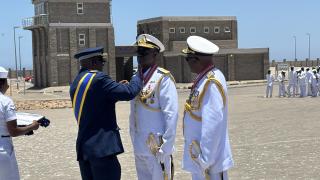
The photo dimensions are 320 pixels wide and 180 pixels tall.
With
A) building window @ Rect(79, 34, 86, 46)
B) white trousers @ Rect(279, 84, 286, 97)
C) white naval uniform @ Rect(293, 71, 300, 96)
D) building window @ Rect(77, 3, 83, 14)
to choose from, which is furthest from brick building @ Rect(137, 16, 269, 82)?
white trousers @ Rect(279, 84, 286, 97)

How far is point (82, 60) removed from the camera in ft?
18.7

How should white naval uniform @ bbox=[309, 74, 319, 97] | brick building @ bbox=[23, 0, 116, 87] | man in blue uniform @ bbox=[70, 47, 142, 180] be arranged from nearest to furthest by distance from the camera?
man in blue uniform @ bbox=[70, 47, 142, 180] < white naval uniform @ bbox=[309, 74, 319, 97] < brick building @ bbox=[23, 0, 116, 87]

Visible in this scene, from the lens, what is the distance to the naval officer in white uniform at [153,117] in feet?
18.7

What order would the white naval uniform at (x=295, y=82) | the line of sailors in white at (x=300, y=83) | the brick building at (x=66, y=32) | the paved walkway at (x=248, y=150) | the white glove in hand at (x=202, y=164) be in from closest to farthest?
the white glove in hand at (x=202, y=164), the paved walkway at (x=248, y=150), the line of sailors in white at (x=300, y=83), the white naval uniform at (x=295, y=82), the brick building at (x=66, y=32)

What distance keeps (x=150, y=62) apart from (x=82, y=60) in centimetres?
75

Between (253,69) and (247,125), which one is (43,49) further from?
(247,125)

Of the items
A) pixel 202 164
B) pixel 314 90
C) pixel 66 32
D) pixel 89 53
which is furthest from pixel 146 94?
pixel 66 32

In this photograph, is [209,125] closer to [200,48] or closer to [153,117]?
[200,48]

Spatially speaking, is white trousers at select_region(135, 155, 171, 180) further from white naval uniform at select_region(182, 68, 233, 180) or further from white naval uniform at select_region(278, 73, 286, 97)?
white naval uniform at select_region(278, 73, 286, 97)

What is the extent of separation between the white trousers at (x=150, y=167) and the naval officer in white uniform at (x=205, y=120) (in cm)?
76

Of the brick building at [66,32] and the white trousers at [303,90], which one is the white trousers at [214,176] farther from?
the brick building at [66,32]

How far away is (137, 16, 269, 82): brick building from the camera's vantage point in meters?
63.2

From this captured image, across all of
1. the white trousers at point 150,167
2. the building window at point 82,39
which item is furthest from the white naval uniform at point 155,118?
the building window at point 82,39

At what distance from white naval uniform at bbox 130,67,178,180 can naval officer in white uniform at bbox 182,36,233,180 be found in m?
0.63
